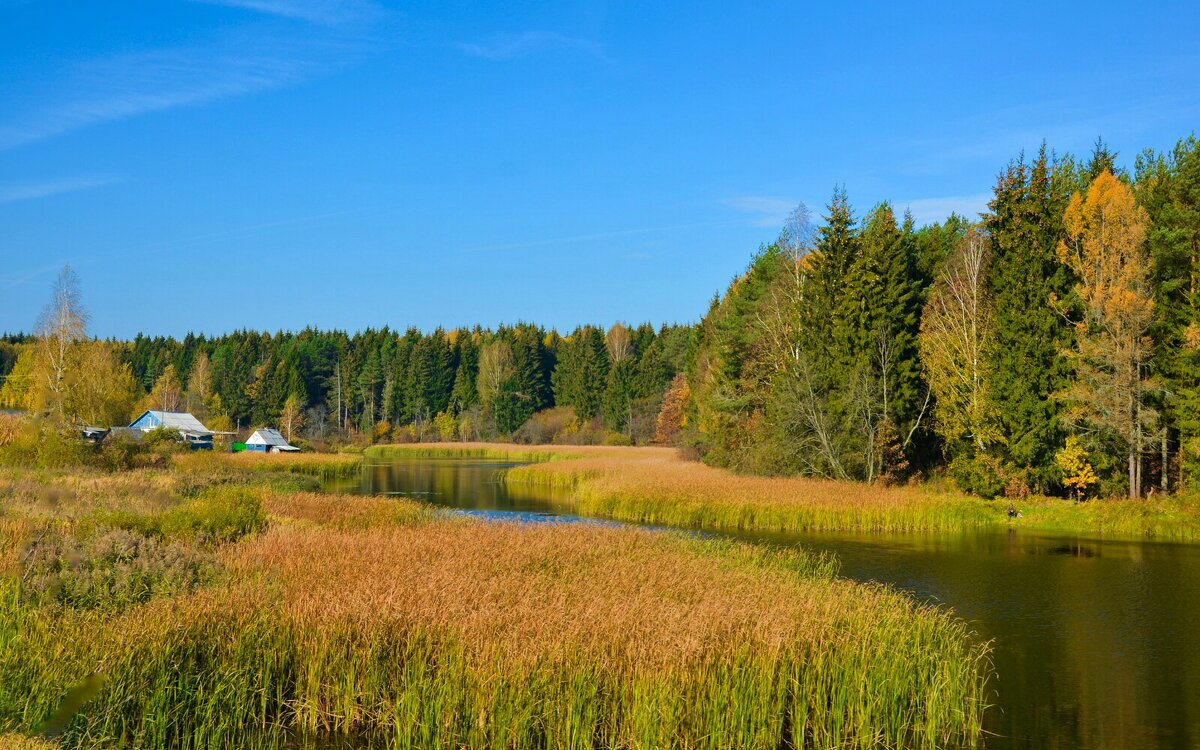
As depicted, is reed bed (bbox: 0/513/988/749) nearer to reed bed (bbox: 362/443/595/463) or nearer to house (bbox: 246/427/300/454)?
reed bed (bbox: 362/443/595/463)

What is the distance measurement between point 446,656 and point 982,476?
32180mm

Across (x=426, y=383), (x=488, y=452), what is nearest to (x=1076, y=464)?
(x=488, y=452)

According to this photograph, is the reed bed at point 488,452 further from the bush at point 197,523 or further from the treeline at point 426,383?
the bush at point 197,523

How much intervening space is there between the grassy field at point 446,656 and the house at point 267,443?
215ft

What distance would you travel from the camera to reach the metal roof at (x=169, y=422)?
234 feet

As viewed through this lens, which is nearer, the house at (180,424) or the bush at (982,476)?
the bush at (982,476)

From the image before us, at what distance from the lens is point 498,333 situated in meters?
136

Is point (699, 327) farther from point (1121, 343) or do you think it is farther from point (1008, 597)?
point (1008, 597)

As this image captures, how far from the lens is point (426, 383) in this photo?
123688 millimetres

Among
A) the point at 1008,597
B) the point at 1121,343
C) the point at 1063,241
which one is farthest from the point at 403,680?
the point at 1063,241

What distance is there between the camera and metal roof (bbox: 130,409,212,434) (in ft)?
234

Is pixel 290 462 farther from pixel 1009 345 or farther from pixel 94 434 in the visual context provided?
pixel 1009 345

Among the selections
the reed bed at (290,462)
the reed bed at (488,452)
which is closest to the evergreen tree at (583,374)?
the reed bed at (488,452)

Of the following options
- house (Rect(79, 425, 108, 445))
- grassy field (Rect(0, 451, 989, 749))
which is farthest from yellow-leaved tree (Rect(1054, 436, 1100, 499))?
house (Rect(79, 425, 108, 445))
